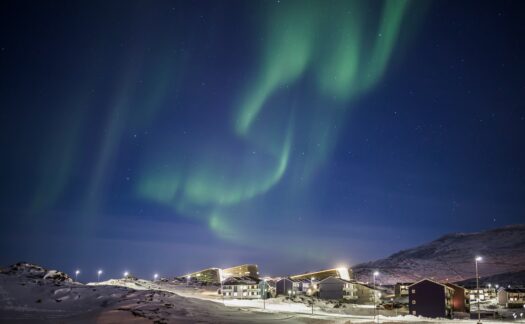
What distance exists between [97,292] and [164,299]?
8.78 m

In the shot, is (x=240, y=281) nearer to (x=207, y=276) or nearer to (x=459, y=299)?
(x=207, y=276)

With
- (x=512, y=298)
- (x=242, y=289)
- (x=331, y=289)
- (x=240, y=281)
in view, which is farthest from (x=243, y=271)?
(x=512, y=298)

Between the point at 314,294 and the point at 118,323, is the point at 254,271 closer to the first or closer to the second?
the point at 314,294

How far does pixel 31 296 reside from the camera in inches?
1949

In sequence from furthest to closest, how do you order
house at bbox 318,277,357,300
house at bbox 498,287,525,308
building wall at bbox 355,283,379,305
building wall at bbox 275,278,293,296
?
building wall at bbox 275,278,293,296
building wall at bbox 355,283,379,305
house at bbox 318,277,357,300
house at bbox 498,287,525,308

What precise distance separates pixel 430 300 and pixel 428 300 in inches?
14.9

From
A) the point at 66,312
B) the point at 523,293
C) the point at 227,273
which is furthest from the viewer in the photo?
the point at 227,273

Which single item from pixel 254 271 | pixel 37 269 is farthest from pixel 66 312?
pixel 254 271

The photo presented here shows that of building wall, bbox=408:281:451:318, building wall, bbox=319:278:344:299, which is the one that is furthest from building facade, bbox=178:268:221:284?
building wall, bbox=408:281:451:318

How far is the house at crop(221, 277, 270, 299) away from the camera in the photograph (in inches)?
4626

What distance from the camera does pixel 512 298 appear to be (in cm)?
11531

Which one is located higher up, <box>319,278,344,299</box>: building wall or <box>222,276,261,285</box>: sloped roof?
<box>222,276,261,285</box>: sloped roof

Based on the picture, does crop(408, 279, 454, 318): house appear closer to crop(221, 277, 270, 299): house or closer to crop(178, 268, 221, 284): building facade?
crop(221, 277, 270, 299): house

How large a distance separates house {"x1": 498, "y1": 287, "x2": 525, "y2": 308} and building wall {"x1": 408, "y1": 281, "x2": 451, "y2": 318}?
4391 cm
